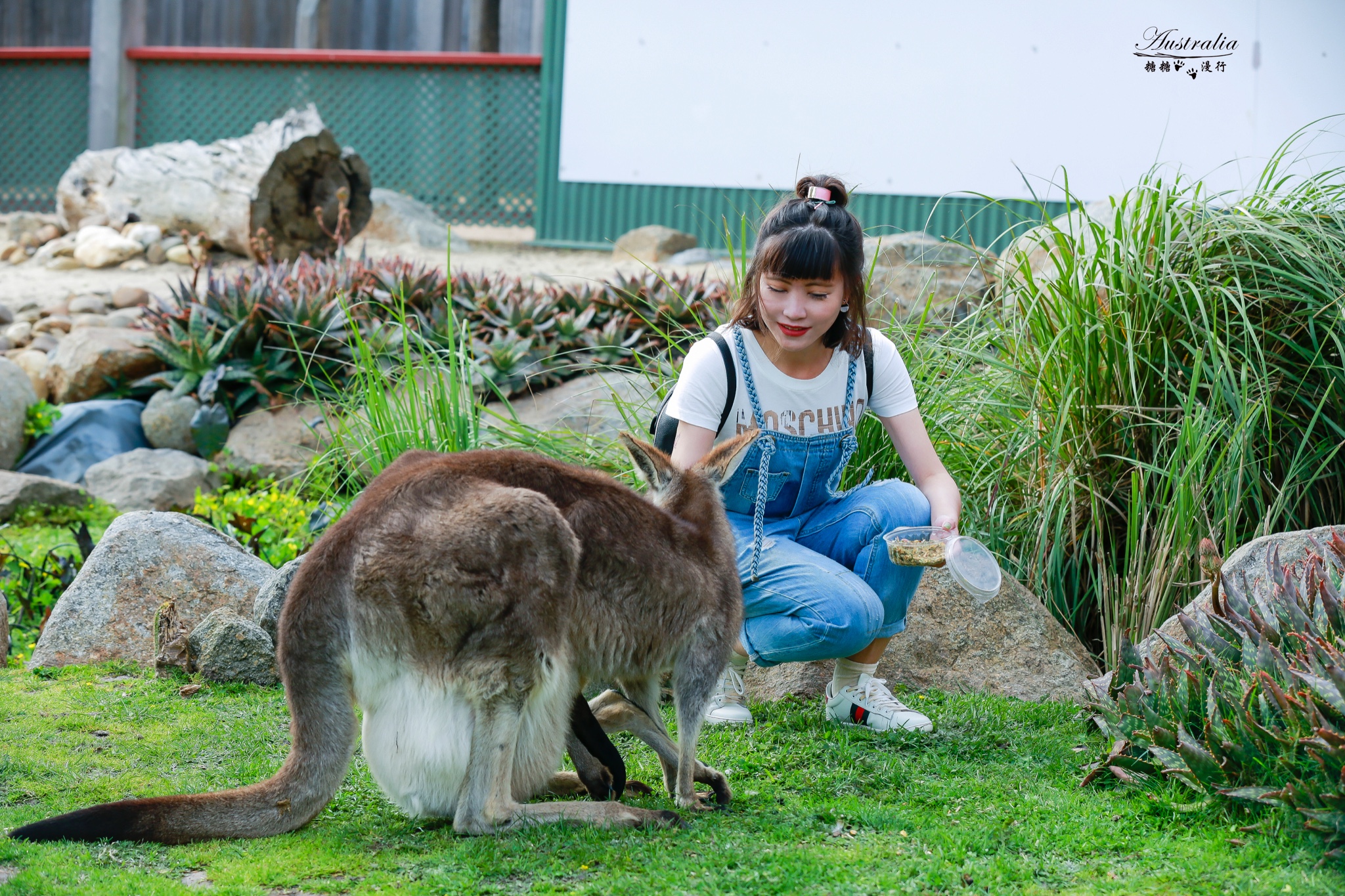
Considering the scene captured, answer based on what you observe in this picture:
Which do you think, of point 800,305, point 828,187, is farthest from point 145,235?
point 800,305

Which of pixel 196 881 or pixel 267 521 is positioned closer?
pixel 196 881

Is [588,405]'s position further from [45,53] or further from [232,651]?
[45,53]

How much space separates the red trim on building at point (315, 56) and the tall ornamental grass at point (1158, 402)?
Result: 10.9m

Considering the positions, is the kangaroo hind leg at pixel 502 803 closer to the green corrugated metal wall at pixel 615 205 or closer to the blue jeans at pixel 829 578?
the blue jeans at pixel 829 578

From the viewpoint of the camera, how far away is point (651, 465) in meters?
3.50

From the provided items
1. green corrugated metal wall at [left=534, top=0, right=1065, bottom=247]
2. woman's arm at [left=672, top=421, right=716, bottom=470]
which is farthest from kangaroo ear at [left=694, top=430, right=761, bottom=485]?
green corrugated metal wall at [left=534, top=0, right=1065, bottom=247]

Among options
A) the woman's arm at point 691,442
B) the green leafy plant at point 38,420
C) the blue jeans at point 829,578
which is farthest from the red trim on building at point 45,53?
the blue jeans at point 829,578

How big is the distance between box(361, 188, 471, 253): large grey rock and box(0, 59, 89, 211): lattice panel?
4.86 m

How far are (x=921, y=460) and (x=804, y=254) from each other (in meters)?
1.01

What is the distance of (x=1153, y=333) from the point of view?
5172mm

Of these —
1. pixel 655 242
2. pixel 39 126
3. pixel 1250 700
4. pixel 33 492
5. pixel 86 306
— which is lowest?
pixel 33 492

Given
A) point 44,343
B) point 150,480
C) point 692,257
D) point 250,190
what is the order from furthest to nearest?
point 692,257, point 250,190, point 44,343, point 150,480

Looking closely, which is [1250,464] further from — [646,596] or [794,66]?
[794,66]

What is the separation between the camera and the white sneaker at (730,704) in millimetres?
4445
